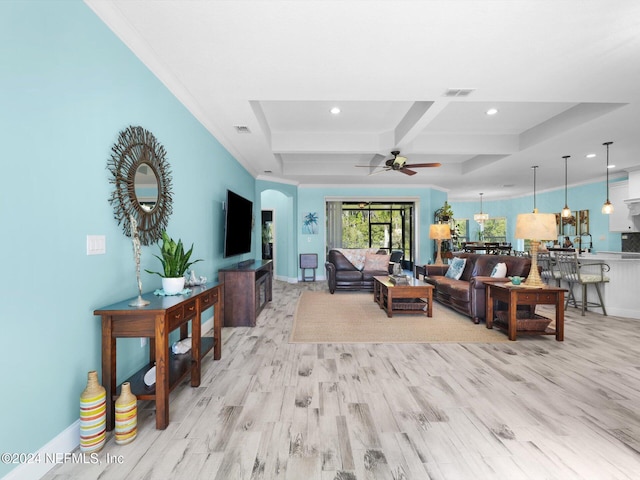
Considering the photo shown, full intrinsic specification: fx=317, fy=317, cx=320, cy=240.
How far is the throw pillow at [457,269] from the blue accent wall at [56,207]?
486 centimetres

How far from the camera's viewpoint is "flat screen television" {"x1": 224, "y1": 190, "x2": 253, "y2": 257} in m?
4.46

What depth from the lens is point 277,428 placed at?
1971mm

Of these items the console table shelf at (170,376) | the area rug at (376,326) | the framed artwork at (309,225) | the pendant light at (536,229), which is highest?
the framed artwork at (309,225)

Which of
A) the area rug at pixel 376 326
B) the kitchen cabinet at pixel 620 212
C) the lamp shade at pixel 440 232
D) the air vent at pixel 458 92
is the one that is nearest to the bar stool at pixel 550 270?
the lamp shade at pixel 440 232

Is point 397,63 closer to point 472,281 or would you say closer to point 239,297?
point 472,281

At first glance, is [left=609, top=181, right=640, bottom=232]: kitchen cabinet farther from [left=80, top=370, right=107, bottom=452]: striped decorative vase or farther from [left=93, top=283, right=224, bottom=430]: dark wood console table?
[left=80, top=370, right=107, bottom=452]: striped decorative vase

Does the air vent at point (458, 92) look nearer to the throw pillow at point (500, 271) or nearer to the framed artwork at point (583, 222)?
the throw pillow at point (500, 271)

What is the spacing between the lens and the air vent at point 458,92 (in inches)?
123

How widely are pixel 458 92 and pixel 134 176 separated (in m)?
3.07

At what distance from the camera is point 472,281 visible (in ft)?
14.4

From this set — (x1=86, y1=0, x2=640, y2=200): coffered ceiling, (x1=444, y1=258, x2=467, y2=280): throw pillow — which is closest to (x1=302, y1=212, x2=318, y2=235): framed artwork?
(x1=86, y1=0, x2=640, y2=200): coffered ceiling

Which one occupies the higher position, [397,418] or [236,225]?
[236,225]

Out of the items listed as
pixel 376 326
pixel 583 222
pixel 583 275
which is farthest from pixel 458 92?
pixel 583 222

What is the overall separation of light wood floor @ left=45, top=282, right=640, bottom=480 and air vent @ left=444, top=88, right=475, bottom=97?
8.69 feet
